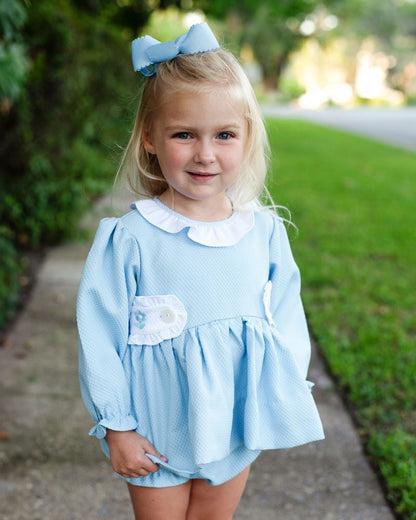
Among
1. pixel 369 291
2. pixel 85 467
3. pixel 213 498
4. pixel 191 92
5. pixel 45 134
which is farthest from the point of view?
pixel 45 134

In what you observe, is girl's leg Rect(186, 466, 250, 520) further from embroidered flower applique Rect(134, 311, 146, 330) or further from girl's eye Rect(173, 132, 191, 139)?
girl's eye Rect(173, 132, 191, 139)

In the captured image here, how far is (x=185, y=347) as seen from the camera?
1.56 metres

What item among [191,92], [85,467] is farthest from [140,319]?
[85,467]

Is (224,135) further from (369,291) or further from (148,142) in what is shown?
(369,291)

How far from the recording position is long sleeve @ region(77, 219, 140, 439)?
1.54 m

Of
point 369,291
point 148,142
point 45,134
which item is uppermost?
point 148,142

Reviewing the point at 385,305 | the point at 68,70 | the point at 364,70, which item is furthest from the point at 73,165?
the point at 364,70

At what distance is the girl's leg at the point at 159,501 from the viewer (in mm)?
1682

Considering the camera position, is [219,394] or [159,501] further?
[159,501]

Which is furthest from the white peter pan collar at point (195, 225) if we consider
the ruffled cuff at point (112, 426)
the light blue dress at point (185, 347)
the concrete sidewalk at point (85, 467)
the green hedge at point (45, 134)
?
the green hedge at point (45, 134)

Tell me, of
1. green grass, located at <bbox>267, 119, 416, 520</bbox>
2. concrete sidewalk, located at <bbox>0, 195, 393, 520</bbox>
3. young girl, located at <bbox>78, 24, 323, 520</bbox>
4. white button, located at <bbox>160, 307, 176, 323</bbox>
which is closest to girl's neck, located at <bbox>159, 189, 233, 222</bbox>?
young girl, located at <bbox>78, 24, 323, 520</bbox>

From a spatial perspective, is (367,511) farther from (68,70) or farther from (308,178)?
(308,178)

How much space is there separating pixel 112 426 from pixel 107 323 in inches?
9.9

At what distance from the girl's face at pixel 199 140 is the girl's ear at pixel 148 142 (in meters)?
0.02
